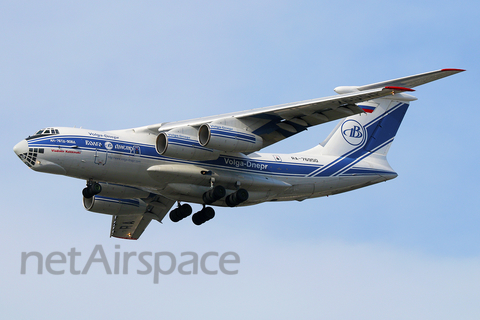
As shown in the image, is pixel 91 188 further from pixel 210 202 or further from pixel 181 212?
pixel 181 212

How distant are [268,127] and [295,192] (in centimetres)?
187

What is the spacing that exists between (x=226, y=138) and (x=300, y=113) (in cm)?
154

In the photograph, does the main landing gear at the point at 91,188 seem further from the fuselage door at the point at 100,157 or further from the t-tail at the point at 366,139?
the t-tail at the point at 366,139

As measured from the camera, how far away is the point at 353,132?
1556 cm

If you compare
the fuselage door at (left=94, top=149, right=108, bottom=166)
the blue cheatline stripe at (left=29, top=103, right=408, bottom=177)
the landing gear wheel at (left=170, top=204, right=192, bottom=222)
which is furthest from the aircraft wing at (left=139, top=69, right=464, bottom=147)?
the landing gear wheel at (left=170, top=204, right=192, bottom=222)

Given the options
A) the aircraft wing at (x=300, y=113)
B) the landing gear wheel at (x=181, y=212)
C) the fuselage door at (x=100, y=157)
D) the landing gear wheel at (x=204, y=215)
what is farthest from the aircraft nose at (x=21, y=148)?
the landing gear wheel at (x=204, y=215)

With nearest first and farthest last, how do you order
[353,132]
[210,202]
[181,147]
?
1. [181,147]
2. [210,202]
3. [353,132]

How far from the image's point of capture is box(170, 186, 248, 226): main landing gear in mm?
13422

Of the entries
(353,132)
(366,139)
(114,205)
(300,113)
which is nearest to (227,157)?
(300,113)

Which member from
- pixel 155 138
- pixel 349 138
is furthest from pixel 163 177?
pixel 349 138

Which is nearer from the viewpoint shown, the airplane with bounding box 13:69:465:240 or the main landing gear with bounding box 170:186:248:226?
the airplane with bounding box 13:69:465:240

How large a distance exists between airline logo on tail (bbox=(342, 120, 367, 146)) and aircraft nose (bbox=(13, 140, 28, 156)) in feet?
22.5

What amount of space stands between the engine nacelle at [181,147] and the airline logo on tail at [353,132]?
3767mm

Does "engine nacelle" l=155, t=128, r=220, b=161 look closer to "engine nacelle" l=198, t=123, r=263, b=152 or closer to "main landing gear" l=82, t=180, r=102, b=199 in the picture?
"engine nacelle" l=198, t=123, r=263, b=152
